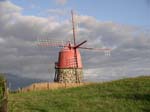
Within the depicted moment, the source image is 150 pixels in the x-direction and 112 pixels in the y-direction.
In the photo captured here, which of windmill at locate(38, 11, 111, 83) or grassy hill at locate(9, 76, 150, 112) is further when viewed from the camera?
windmill at locate(38, 11, 111, 83)

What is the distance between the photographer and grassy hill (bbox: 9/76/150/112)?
39625 mm

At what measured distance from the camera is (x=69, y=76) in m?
73.4

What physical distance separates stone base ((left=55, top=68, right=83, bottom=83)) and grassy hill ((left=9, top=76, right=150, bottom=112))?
20434 mm

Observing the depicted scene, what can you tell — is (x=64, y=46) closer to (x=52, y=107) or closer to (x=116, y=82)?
(x=116, y=82)

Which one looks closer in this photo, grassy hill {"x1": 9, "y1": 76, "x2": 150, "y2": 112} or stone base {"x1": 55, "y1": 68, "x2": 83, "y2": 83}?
grassy hill {"x1": 9, "y1": 76, "x2": 150, "y2": 112}

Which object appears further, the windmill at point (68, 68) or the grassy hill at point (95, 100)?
the windmill at point (68, 68)

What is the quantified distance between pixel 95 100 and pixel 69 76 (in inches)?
1206

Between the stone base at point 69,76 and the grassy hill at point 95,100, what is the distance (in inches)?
805

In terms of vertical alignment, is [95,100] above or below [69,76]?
below

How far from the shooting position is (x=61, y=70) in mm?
73562

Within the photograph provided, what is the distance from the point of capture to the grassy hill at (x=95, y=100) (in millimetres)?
39625

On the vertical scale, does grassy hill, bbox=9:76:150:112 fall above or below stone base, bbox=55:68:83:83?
below

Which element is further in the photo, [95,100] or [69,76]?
[69,76]

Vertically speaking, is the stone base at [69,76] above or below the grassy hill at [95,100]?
above
